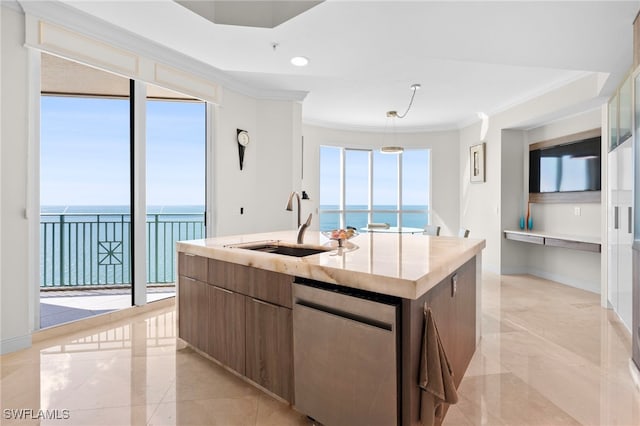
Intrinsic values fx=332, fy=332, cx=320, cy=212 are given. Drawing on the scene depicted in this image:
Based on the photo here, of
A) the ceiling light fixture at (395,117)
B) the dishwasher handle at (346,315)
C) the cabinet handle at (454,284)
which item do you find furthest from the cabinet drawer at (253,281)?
the ceiling light fixture at (395,117)

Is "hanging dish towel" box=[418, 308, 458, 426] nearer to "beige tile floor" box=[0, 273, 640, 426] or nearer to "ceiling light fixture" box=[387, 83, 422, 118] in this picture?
"beige tile floor" box=[0, 273, 640, 426]

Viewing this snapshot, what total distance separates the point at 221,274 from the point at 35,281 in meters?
1.79

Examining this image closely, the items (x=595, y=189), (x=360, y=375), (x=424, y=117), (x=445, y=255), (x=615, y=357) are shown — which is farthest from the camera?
(x=424, y=117)

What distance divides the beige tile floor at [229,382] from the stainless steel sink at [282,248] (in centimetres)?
87

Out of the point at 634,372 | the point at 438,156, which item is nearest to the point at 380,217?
the point at 438,156

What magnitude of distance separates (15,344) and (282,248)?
2.20m

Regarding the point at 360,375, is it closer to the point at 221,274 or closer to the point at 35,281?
the point at 221,274

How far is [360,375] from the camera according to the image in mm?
1412

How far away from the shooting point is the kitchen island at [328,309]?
1.33m

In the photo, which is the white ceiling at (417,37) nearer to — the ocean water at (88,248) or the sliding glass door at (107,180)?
the sliding glass door at (107,180)

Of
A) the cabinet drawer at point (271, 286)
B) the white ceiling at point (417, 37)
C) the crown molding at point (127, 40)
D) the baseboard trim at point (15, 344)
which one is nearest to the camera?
the cabinet drawer at point (271, 286)

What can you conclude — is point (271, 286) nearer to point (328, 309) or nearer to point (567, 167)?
point (328, 309)

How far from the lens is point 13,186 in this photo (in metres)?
2.57

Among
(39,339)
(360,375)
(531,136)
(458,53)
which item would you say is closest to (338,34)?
(458,53)
